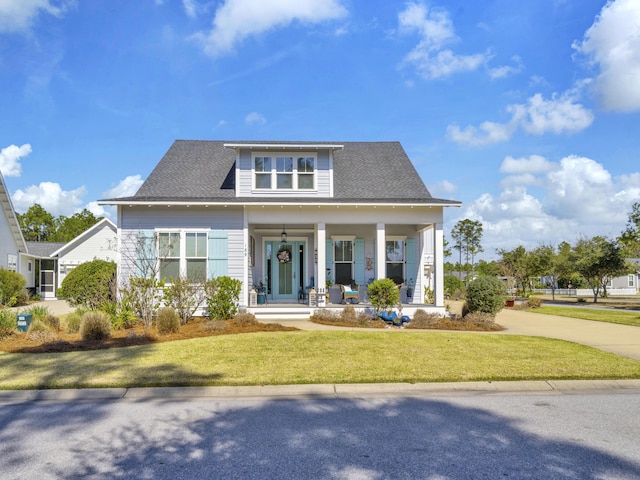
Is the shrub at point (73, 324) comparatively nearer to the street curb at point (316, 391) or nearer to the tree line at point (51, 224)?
the street curb at point (316, 391)

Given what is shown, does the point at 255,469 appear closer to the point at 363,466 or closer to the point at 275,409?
the point at 363,466

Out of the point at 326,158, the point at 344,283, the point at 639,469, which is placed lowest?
the point at 639,469

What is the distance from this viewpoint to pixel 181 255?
16578 millimetres

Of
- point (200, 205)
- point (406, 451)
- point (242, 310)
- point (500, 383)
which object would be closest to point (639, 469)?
point (406, 451)

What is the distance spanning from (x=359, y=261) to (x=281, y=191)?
4.40 meters

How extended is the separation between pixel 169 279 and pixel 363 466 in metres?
13.3

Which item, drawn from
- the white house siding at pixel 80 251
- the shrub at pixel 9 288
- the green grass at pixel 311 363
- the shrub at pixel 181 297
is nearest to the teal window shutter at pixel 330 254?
the shrub at pixel 181 297

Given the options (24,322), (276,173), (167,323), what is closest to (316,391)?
(167,323)

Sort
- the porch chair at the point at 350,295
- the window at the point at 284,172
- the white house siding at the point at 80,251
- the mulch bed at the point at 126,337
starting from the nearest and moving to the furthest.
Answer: the mulch bed at the point at 126,337 < the porch chair at the point at 350,295 < the window at the point at 284,172 < the white house siding at the point at 80,251

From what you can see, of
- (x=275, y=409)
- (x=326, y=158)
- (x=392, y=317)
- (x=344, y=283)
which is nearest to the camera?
(x=275, y=409)

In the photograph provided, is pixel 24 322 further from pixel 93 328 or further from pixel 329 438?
pixel 329 438

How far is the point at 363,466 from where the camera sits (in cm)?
440

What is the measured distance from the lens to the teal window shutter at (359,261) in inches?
760

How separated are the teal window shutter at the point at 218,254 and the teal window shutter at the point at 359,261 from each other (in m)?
5.39
